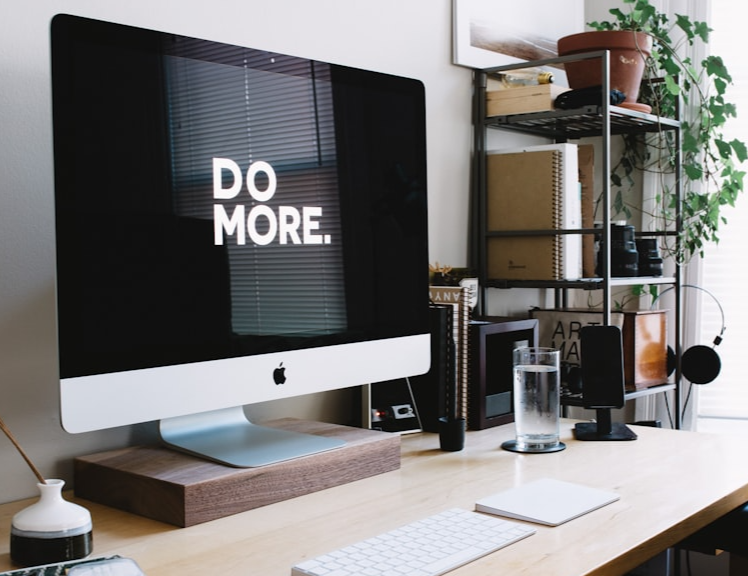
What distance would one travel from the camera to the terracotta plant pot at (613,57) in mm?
2059

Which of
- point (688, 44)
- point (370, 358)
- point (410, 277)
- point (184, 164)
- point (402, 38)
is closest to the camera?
Answer: point (184, 164)

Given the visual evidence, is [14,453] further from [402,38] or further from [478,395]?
[402,38]

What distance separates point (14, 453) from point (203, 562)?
437 millimetres

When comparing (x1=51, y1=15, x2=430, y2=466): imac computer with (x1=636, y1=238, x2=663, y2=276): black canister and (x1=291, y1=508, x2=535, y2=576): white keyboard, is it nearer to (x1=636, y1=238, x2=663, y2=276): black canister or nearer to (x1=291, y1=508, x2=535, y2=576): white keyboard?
(x1=291, y1=508, x2=535, y2=576): white keyboard

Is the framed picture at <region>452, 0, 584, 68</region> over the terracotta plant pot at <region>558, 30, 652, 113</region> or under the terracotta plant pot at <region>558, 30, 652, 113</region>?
over

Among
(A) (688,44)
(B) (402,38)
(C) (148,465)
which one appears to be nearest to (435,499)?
(C) (148,465)

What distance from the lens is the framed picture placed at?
6.78 feet

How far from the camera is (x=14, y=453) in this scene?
124 centimetres

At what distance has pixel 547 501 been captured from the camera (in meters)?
1.19

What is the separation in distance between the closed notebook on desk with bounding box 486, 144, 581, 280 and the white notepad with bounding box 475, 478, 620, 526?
2.93 feet

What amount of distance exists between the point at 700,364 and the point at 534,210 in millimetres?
671

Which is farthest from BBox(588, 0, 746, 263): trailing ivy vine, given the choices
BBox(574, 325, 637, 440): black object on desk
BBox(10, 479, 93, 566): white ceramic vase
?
BBox(10, 479, 93, 566): white ceramic vase

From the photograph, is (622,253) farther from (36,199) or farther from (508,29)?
(36,199)

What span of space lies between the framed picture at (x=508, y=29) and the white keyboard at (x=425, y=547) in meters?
1.29
